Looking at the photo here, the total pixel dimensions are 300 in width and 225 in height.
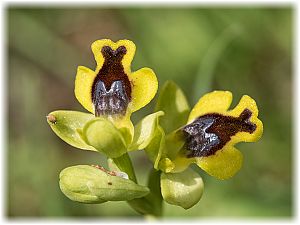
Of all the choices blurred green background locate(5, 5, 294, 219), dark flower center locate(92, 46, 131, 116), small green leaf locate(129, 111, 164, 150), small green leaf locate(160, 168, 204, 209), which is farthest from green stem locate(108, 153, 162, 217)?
blurred green background locate(5, 5, 294, 219)

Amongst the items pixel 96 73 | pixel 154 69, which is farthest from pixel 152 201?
pixel 154 69

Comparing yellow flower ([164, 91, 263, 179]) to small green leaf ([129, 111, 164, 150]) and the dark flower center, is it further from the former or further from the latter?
the dark flower center

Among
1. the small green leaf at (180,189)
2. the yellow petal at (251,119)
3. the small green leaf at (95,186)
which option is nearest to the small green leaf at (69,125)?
the small green leaf at (95,186)

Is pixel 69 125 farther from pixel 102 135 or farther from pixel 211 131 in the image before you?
pixel 211 131

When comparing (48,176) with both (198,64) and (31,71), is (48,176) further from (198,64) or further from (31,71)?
(198,64)

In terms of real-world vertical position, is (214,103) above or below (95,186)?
above

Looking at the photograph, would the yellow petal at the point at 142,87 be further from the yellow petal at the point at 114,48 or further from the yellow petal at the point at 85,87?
the yellow petal at the point at 85,87

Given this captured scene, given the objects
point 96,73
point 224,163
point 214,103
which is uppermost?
point 96,73
